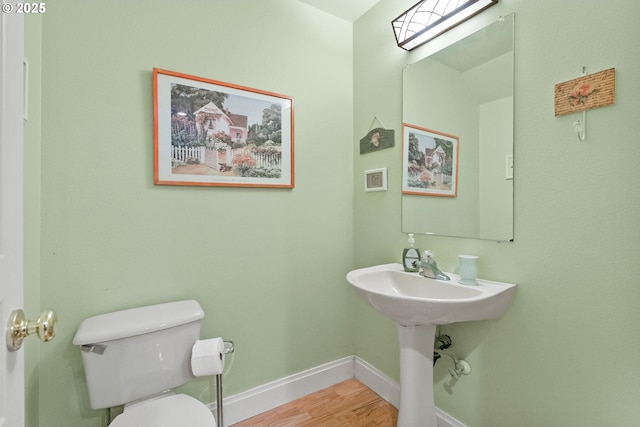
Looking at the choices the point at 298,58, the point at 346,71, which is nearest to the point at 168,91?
the point at 298,58

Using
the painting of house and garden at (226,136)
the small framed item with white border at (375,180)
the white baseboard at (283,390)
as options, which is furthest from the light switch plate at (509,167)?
the white baseboard at (283,390)

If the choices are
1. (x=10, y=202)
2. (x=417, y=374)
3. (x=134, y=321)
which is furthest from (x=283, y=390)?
(x=10, y=202)

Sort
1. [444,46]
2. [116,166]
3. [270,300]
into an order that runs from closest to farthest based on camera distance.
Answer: [116,166]
[444,46]
[270,300]

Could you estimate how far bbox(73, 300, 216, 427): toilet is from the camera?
109 centimetres

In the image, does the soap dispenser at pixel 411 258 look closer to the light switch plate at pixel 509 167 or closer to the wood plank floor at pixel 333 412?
the light switch plate at pixel 509 167

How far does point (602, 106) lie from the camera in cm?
96

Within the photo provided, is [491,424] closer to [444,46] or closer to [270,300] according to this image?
[270,300]

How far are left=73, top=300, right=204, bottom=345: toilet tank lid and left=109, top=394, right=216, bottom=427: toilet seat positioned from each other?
0.28 meters

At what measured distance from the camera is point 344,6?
181cm

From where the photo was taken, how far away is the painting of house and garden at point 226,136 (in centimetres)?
141

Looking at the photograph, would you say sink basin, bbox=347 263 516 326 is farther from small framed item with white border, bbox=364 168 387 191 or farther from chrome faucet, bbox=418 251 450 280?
small framed item with white border, bbox=364 168 387 191

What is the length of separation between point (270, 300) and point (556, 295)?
1.32 meters

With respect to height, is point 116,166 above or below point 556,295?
above

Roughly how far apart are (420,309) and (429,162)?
81 centimetres
